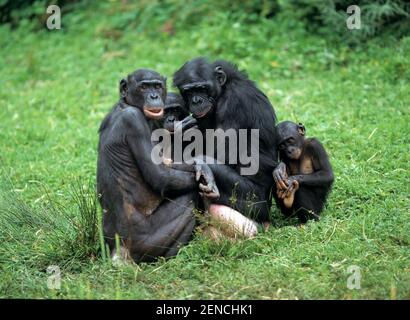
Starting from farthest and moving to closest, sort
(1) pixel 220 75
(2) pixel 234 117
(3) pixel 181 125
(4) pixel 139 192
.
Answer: (1) pixel 220 75 → (3) pixel 181 125 → (2) pixel 234 117 → (4) pixel 139 192

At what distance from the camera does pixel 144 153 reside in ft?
19.2

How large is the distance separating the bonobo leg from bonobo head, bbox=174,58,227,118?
1.02 metres

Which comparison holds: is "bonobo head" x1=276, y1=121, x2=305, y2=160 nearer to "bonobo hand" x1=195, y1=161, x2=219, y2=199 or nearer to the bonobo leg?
"bonobo hand" x1=195, y1=161, x2=219, y2=199

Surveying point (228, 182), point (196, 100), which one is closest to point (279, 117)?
point (196, 100)

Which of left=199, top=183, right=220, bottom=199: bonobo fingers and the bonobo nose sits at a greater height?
the bonobo nose

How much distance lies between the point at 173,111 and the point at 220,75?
58 cm

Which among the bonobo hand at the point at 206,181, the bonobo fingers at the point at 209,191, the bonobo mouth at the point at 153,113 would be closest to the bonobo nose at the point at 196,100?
the bonobo mouth at the point at 153,113

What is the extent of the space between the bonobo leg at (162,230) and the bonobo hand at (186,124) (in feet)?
2.69

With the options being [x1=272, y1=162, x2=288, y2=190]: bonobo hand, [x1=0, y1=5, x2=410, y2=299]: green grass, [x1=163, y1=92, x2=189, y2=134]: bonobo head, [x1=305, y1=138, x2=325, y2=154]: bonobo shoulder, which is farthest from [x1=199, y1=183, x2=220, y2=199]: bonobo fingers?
[x1=305, y1=138, x2=325, y2=154]: bonobo shoulder

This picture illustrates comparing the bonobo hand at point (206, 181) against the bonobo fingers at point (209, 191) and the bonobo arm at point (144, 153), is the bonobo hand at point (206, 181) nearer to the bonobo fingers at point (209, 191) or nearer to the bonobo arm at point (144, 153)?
the bonobo fingers at point (209, 191)

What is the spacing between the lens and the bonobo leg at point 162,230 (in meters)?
5.89

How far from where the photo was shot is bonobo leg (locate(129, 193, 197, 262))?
5.89 m

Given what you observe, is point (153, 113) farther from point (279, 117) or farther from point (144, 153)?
point (279, 117)

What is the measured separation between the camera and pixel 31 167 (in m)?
8.66
